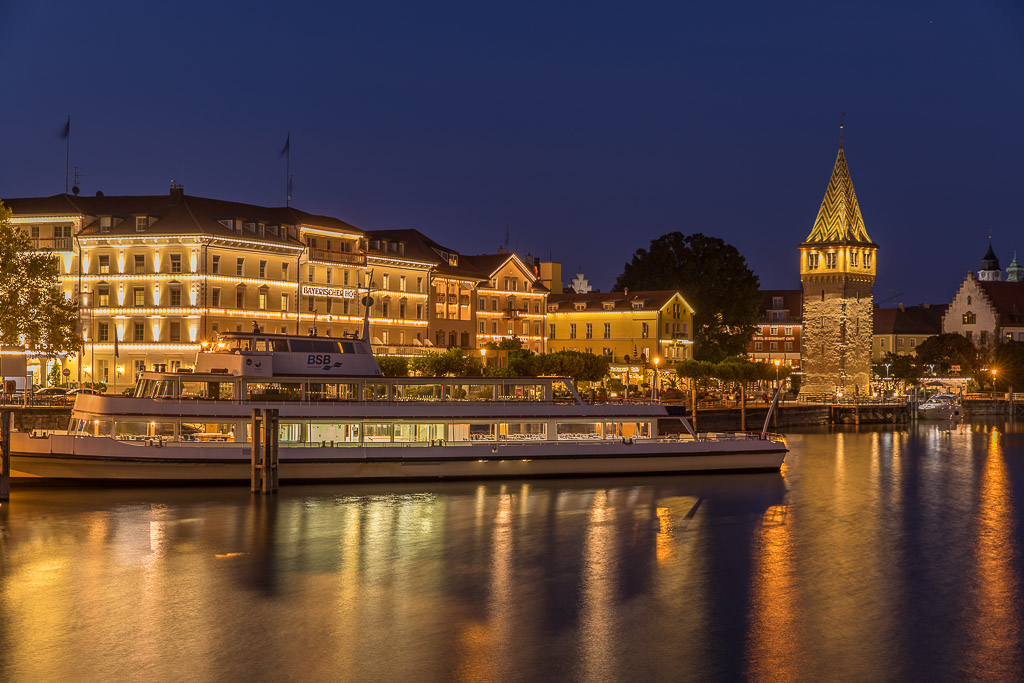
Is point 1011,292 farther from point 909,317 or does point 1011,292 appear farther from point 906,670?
point 906,670

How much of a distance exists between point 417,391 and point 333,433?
3887 millimetres

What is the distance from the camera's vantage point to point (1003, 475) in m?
55.2

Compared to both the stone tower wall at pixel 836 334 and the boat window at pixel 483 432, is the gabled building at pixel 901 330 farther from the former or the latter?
the boat window at pixel 483 432

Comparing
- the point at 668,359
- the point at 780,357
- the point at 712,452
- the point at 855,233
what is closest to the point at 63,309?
the point at 712,452

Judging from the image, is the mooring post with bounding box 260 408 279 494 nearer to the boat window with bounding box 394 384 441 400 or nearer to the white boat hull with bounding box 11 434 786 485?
the white boat hull with bounding box 11 434 786 485

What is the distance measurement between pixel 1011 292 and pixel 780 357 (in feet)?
96.7

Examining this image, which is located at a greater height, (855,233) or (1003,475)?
(855,233)

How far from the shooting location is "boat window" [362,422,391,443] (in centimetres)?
4453

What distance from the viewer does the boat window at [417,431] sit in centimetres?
4503

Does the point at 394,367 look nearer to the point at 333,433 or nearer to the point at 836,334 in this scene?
the point at 333,433

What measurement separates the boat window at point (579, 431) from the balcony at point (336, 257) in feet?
129

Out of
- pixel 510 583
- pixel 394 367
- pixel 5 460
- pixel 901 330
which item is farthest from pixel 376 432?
pixel 901 330

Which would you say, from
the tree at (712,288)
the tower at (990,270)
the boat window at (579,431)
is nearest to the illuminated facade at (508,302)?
the tree at (712,288)

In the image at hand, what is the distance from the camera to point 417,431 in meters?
45.4
